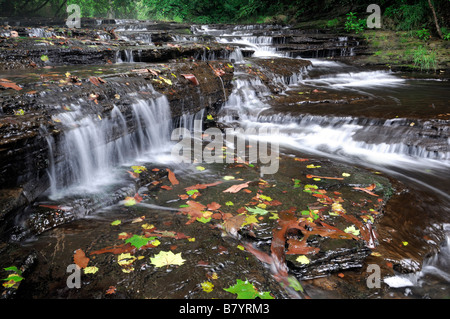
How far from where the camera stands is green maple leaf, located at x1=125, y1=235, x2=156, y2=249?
2.50m

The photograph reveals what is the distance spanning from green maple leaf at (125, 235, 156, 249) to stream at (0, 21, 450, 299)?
0.04 m

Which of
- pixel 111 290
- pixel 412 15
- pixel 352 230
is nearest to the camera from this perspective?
pixel 111 290

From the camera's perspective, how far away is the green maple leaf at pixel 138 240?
250cm

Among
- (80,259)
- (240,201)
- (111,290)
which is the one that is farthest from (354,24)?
(111,290)

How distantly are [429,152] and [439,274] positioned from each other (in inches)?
126

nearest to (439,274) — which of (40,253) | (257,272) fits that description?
(257,272)

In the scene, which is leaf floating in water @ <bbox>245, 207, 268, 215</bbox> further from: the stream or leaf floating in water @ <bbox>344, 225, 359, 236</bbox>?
leaf floating in water @ <bbox>344, 225, 359, 236</bbox>

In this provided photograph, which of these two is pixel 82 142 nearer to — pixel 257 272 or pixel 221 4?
pixel 257 272

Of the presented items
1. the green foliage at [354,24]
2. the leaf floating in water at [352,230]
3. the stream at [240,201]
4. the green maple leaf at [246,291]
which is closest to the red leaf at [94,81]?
the stream at [240,201]

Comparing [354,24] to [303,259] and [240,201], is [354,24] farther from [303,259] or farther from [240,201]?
[303,259]

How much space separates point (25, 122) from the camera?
2.97 m

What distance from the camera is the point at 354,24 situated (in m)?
14.4

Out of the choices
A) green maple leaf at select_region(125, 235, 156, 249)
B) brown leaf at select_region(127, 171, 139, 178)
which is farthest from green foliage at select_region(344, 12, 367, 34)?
green maple leaf at select_region(125, 235, 156, 249)

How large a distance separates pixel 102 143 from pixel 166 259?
2373 millimetres
